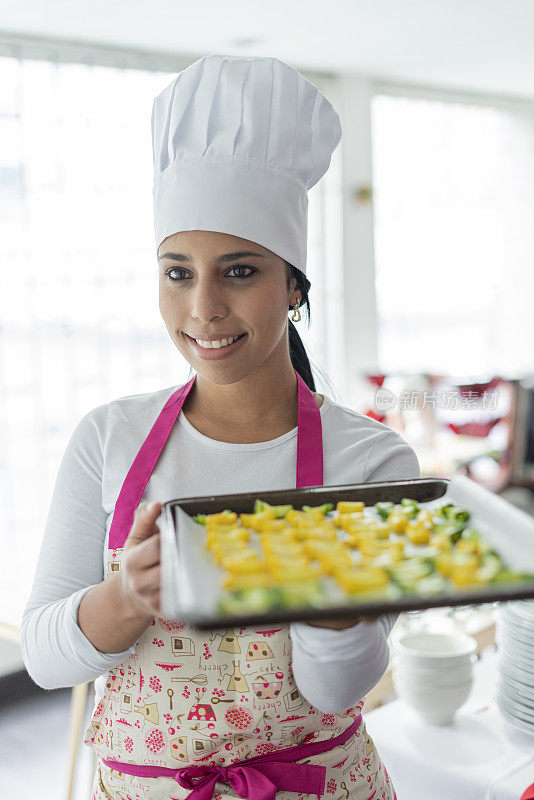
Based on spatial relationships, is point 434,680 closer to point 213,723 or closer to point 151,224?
point 213,723

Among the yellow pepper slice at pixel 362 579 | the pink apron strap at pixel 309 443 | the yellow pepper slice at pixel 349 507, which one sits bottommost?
the yellow pepper slice at pixel 362 579

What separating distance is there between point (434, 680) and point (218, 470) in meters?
0.60

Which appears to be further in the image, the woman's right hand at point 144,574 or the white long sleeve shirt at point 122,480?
the white long sleeve shirt at point 122,480

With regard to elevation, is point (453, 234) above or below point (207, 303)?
above

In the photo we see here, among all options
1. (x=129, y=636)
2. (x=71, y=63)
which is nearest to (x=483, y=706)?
(x=129, y=636)

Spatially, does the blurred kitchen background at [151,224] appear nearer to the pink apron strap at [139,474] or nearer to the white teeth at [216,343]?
the pink apron strap at [139,474]

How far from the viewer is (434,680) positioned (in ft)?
4.82

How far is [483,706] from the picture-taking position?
5.14ft

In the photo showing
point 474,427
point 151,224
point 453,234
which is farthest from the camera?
point 453,234

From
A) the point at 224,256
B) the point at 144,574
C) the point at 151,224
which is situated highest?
the point at 151,224

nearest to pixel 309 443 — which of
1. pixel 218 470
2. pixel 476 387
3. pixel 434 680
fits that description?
pixel 218 470

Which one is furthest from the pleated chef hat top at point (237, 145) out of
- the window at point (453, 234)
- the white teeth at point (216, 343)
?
the window at point (453, 234)

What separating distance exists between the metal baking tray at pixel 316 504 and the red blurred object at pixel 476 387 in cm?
388

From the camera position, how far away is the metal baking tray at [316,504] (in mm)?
719
